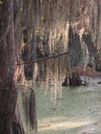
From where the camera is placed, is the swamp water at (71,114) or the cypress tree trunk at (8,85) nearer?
the cypress tree trunk at (8,85)

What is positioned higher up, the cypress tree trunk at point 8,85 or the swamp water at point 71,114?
the cypress tree trunk at point 8,85

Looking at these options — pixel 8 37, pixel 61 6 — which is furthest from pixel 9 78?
pixel 61 6

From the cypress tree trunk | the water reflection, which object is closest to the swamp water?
the water reflection

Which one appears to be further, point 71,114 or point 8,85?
point 71,114

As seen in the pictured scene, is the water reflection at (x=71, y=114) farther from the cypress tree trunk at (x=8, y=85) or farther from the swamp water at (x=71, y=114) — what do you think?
the cypress tree trunk at (x=8, y=85)

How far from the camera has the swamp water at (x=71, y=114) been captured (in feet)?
12.9

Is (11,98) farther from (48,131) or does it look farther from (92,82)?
(92,82)

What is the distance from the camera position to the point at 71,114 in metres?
4.79

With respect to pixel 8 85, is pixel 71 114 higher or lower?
lower

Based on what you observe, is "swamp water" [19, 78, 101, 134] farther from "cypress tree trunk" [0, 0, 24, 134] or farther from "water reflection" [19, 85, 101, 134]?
"cypress tree trunk" [0, 0, 24, 134]

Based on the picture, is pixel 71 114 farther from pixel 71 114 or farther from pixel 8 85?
pixel 8 85

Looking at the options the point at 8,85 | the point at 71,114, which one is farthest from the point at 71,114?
the point at 8,85

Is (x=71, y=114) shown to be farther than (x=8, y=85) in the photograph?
Yes

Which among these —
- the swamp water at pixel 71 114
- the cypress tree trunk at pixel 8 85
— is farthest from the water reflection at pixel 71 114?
the cypress tree trunk at pixel 8 85
